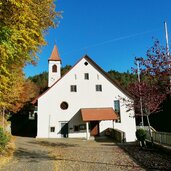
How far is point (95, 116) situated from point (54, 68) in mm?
15879

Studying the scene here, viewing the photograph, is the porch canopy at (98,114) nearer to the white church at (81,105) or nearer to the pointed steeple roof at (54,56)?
the white church at (81,105)

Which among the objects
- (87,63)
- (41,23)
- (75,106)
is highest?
(87,63)

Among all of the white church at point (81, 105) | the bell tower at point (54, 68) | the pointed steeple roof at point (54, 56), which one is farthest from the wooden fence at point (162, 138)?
the pointed steeple roof at point (54, 56)

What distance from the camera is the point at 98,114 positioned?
94.9 ft

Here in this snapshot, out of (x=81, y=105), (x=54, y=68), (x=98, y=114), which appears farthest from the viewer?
(x=54, y=68)

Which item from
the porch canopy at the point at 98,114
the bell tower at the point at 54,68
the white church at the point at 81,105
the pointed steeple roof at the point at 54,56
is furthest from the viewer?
the pointed steeple roof at the point at 54,56

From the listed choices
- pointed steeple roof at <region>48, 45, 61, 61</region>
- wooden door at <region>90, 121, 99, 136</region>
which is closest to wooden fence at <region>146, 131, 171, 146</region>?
Result: wooden door at <region>90, 121, 99, 136</region>

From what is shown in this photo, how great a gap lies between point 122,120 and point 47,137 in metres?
10.6

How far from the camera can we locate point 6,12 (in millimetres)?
9883

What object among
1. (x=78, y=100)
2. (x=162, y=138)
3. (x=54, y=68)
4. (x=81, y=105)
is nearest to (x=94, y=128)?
(x=81, y=105)

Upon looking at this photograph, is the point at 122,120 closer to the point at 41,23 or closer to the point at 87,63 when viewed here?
the point at 87,63

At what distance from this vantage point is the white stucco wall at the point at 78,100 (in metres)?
30.1

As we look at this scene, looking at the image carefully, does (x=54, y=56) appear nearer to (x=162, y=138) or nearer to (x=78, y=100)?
(x=78, y=100)

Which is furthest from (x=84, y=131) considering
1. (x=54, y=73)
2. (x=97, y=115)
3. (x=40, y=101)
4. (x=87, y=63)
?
(x=54, y=73)
